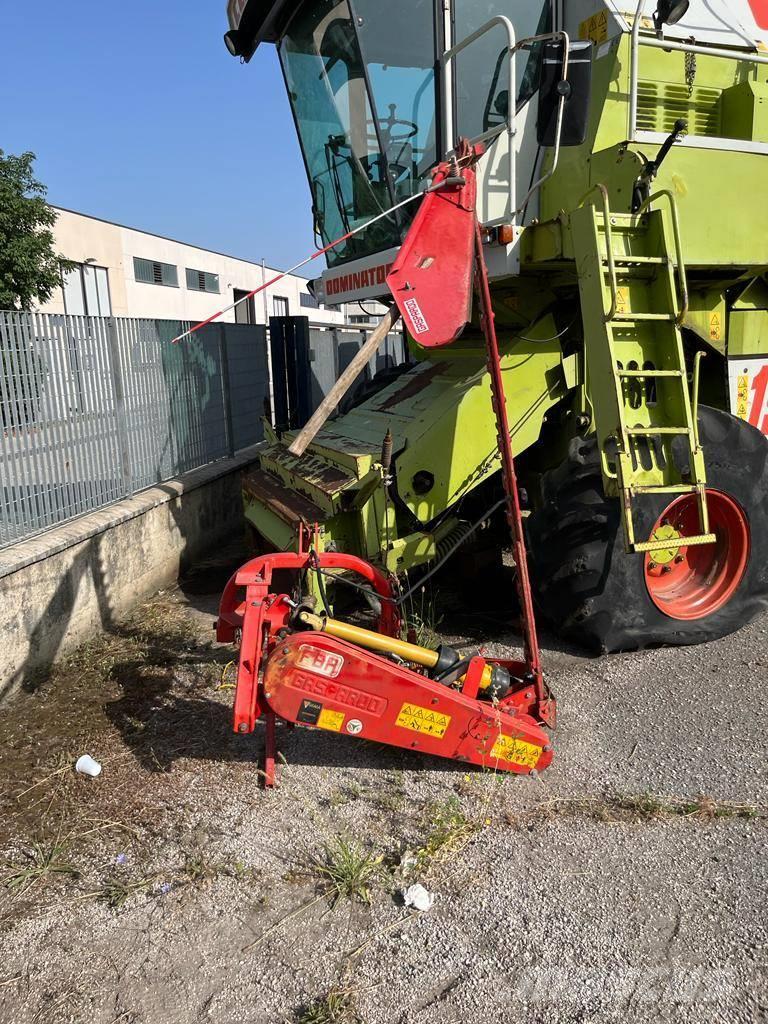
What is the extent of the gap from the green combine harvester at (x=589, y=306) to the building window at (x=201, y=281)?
2493cm

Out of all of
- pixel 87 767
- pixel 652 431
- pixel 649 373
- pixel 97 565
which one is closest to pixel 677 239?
pixel 649 373

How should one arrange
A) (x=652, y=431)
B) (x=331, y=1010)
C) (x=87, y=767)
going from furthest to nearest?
(x=652, y=431)
(x=87, y=767)
(x=331, y=1010)

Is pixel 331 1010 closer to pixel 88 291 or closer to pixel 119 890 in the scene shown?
pixel 119 890

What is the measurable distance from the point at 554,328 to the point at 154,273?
24.2m

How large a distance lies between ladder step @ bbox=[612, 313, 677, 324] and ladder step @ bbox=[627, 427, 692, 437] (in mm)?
541

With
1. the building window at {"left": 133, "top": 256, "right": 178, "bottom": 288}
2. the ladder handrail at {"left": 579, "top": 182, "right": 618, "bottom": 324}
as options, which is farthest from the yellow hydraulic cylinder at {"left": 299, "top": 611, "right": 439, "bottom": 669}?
the building window at {"left": 133, "top": 256, "right": 178, "bottom": 288}

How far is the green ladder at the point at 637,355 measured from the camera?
3455mm

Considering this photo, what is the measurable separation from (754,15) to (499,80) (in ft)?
5.48

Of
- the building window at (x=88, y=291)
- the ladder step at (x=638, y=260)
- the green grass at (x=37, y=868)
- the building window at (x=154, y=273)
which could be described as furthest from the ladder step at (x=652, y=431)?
the building window at (x=154, y=273)

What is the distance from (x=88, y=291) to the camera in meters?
21.6

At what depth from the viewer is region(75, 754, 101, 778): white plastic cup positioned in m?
3.13

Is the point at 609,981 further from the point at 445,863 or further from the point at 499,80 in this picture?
the point at 499,80

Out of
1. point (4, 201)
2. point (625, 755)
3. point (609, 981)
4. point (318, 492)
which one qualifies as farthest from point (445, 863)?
point (4, 201)

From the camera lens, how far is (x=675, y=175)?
13.2ft
